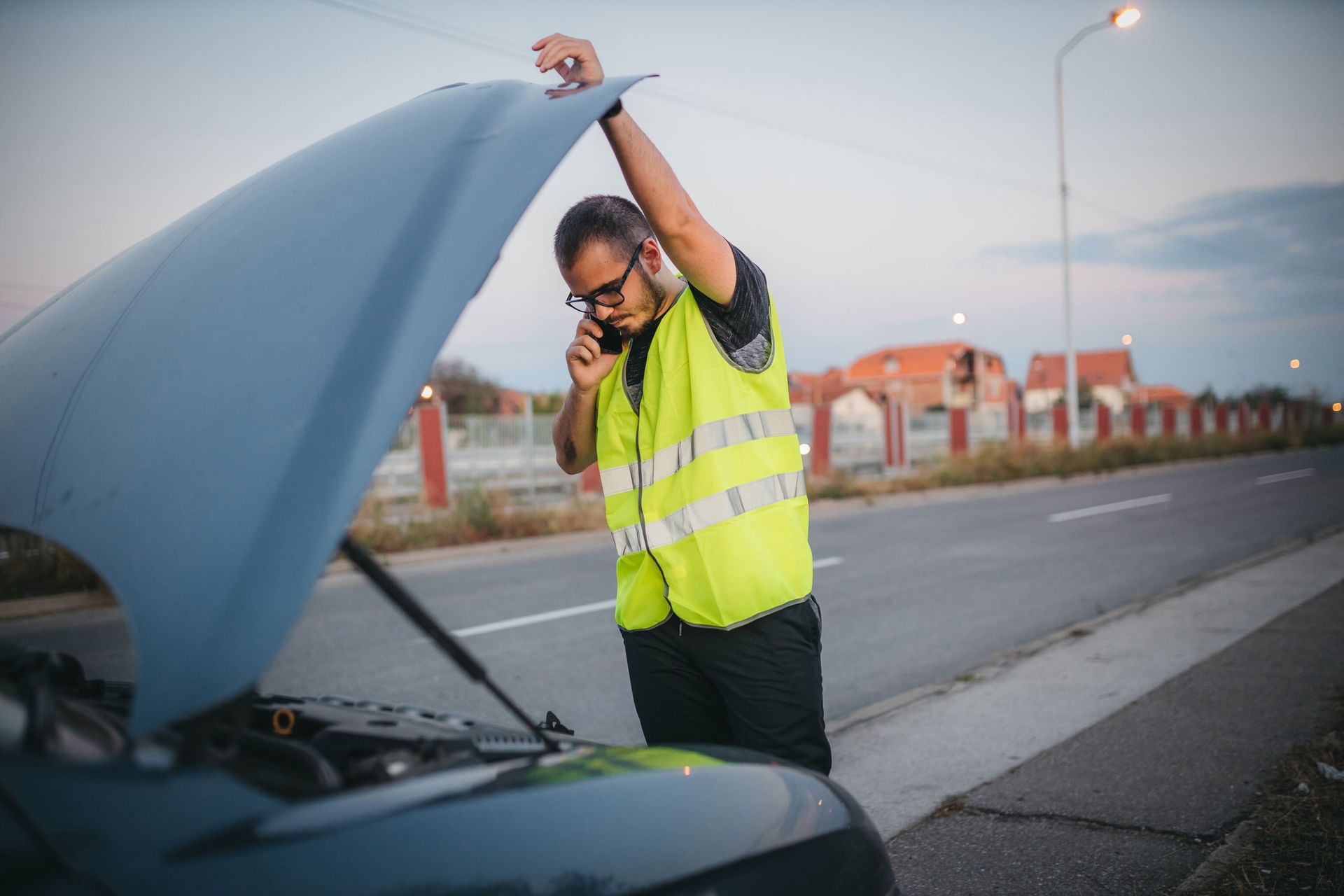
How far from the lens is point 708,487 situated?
201cm

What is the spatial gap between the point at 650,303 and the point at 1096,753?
10.2 ft

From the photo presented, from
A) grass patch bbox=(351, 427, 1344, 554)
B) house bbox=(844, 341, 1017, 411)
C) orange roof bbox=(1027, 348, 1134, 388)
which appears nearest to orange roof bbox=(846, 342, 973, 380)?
house bbox=(844, 341, 1017, 411)

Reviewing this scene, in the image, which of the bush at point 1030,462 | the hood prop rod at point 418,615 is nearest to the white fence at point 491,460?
the bush at point 1030,462

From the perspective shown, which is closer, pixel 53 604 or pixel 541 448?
pixel 53 604

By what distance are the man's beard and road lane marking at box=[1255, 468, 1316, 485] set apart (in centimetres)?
2251

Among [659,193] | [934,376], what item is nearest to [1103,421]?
[659,193]

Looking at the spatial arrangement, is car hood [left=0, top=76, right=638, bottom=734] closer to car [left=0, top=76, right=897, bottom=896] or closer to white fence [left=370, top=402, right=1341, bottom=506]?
car [left=0, top=76, right=897, bottom=896]

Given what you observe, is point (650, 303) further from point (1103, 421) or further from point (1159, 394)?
point (1159, 394)

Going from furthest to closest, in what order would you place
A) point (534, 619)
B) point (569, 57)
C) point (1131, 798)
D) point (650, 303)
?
point (534, 619) → point (1131, 798) → point (650, 303) → point (569, 57)

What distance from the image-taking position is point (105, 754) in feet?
3.47

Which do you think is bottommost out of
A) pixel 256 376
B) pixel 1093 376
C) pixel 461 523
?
pixel 461 523

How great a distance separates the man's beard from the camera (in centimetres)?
212

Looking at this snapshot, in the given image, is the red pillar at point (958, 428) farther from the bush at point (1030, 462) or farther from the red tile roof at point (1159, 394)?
the red tile roof at point (1159, 394)

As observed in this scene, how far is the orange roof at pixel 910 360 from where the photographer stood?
95625 mm
